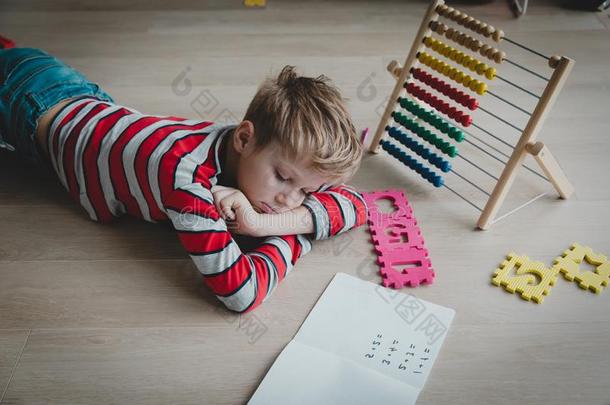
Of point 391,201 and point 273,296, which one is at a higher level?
point 391,201

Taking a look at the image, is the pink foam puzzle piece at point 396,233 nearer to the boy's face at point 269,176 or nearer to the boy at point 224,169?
the boy at point 224,169

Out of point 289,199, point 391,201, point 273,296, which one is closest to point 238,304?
point 273,296

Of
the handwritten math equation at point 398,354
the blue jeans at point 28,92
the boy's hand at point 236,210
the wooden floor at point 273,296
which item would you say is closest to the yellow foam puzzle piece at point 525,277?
the wooden floor at point 273,296

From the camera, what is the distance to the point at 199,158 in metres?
1.02

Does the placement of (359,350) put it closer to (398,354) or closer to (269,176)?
(398,354)

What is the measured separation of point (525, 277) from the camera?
1.11m

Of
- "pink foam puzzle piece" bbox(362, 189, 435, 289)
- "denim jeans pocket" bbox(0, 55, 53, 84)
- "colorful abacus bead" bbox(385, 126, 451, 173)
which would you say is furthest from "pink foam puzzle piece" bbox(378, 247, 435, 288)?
"denim jeans pocket" bbox(0, 55, 53, 84)

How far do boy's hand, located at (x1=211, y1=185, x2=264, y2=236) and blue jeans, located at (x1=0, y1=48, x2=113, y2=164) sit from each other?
1.63 ft

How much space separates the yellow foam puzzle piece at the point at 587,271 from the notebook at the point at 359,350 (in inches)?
10.6

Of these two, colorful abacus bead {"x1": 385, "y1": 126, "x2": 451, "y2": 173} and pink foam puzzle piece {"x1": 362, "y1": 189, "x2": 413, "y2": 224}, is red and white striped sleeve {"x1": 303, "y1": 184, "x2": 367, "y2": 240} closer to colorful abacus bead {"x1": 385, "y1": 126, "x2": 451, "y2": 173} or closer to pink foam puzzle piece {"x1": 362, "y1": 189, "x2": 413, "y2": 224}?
pink foam puzzle piece {"x1": 362, "y1": 189, "x2": 413, "y2": 224}

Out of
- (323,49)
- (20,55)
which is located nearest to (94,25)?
(20,55)

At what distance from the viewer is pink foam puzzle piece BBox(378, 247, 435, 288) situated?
1.10 meters

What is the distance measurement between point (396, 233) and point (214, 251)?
43 cm

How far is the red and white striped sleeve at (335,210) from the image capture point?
3.68ft
